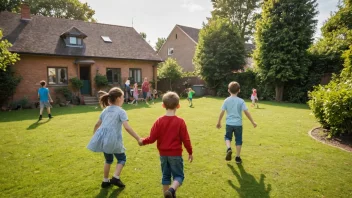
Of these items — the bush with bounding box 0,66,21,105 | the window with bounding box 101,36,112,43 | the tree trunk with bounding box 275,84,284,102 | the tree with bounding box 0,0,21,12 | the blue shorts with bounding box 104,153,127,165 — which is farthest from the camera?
the tree with bounding box 0,0,21,12

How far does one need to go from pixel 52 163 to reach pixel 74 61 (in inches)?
650

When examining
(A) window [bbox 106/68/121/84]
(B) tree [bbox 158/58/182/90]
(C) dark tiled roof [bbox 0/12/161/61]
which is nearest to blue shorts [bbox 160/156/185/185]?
(C) dark tiled roof [bbox 0/12/161/61]

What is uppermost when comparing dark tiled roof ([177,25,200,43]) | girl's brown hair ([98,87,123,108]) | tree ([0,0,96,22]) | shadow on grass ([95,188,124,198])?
tree ([0,0,96,22])

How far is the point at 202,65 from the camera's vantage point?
77.1 ft

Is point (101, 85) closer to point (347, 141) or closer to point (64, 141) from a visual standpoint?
point (64, 141)

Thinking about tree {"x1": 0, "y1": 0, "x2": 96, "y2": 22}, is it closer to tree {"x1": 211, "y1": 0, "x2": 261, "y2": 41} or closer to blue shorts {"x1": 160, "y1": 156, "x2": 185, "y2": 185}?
tree {"x1": 211, "y1": 0, "x2": 261, "y2": 41}

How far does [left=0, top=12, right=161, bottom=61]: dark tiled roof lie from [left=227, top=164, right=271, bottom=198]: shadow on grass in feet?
61.4

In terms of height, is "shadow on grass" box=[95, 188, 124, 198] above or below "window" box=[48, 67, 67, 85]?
below

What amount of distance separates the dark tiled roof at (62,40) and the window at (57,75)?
1470mm

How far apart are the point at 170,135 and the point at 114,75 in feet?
65.6

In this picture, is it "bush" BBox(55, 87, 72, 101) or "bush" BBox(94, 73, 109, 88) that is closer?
"bush" BBox(55, 87, 72, 101)

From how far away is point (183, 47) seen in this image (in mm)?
34469

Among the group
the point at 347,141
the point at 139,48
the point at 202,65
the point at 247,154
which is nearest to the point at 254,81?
the point at 202,65

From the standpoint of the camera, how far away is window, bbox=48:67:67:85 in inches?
725
